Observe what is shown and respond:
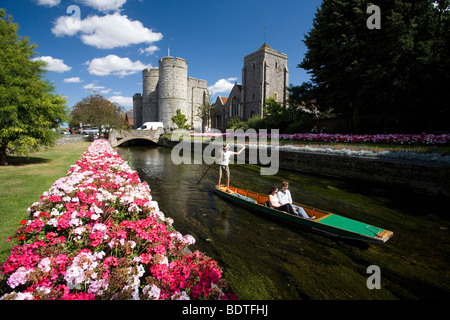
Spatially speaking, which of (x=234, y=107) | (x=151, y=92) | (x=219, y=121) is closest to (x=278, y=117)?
(x=234, y=107)

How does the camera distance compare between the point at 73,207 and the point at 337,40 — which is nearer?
the point at 73,207

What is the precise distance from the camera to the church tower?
41.0 meters

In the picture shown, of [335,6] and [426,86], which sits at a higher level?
[335,6]

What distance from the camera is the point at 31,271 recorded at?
2.23m

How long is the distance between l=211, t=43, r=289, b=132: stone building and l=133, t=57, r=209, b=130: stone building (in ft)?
45.2

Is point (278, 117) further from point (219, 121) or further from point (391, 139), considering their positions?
point (219, 121)

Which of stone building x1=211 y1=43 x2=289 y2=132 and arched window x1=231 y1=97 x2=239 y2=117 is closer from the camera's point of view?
stone building x1=211 y1=43 x2=289 y2=132

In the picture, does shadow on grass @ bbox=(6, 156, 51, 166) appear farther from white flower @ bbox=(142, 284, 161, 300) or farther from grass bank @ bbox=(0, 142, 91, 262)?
white flower @ bbox=(142, 284, 161, 300)

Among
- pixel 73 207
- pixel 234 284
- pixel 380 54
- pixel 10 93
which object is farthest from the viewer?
pixel 380 54

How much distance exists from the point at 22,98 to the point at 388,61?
22983 millimetres

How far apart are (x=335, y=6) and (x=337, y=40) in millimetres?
2906

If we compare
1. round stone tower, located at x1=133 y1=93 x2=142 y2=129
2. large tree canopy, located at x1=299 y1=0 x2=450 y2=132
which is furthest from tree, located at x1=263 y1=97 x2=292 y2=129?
round stone tower, located at x1=133 y1=93 x2=142 y2=129
